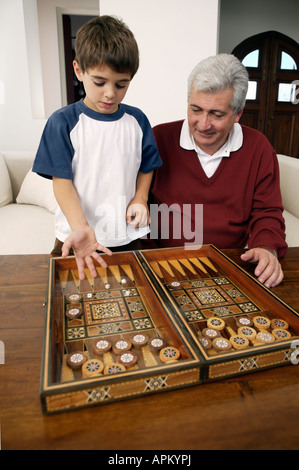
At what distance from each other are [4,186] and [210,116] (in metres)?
2.36

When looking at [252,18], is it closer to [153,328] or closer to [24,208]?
[24,208]

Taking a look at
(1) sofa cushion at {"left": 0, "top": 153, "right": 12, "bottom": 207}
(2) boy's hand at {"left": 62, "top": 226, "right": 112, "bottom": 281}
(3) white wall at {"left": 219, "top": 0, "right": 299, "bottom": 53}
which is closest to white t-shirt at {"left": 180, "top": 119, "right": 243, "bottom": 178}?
(2) boy's hand at {"left": 62, "top": 226, "right": 112, "bottom": 281}

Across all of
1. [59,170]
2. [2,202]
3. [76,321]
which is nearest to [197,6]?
[2,202]

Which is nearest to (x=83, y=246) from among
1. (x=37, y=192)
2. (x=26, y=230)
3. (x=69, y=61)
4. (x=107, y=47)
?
(x=107, y=47)

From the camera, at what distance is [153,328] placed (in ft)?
3.05

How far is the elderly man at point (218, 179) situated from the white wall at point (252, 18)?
16.6ft

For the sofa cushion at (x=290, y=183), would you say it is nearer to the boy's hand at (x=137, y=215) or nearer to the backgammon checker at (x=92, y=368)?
the boy's hand at (x=137, y=215)

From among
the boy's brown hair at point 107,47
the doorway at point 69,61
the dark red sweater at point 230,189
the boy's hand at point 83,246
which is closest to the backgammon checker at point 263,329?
the boy's hand at point 83,246

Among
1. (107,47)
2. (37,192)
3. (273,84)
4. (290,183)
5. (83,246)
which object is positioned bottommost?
(37,192)

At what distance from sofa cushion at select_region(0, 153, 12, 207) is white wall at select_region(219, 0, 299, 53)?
4.50 metres

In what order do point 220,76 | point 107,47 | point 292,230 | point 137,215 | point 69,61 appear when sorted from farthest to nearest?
point 69,61 → point 292,230 → point 220,76 → point 137,215 → point 107,47

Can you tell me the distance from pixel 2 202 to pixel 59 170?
7.36 feet

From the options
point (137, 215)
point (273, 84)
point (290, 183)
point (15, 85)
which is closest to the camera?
point (137, 215)

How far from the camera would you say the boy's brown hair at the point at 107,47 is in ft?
3.61
